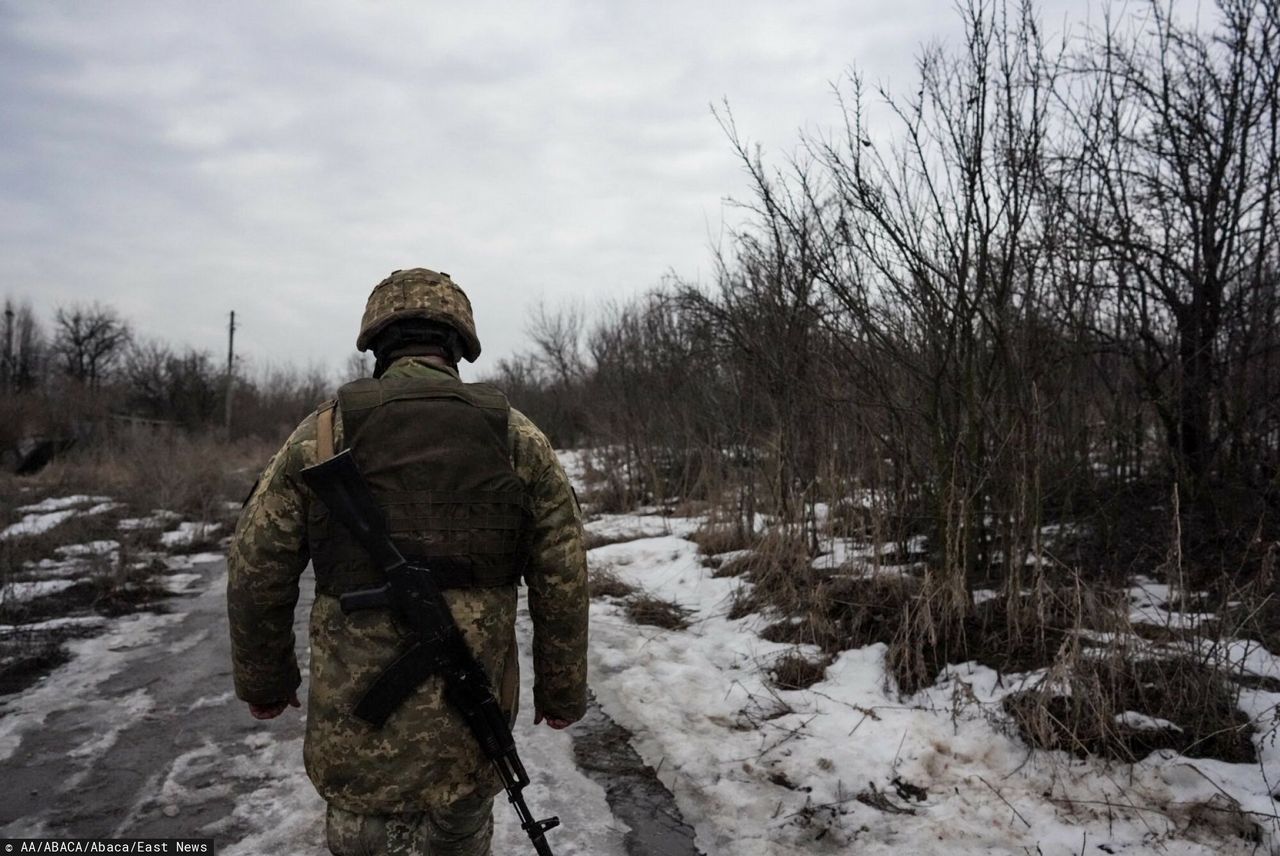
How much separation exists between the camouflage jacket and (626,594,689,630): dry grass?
13.8 ft

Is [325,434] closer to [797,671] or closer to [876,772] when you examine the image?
[876,772]

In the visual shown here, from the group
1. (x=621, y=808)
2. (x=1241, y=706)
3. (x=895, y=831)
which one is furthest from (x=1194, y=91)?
(x=621, y=808)

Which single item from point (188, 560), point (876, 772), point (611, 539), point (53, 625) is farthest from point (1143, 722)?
point (188, 560)

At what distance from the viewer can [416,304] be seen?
2.19 meters

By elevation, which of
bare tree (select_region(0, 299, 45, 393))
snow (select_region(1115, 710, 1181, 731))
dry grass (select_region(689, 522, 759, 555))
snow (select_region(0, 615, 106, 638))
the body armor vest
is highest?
bare tree (select_region(0, 299, 45, 393))

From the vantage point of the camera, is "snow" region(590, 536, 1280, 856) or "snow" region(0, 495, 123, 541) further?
"snow" region(0, 495, 123, 541)

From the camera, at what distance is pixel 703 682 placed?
491 centimetres

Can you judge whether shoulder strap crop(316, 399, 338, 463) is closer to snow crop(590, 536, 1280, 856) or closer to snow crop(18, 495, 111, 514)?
snow crop(590, 536, 1280, 856)

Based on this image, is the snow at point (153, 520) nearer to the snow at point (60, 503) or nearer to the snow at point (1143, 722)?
the snow at point (60, 503)

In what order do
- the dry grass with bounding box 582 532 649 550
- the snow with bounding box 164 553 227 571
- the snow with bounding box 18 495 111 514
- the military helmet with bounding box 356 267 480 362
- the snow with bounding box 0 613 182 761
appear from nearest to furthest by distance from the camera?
the military helmet with bounding box 356 267 480 362, the snow with bounding box 0 613 182 761, the snow with bounding box 164 553 227 571, the dry grass with bounding box 582 532 649 550, the snow with bounding box 18 495 111 514

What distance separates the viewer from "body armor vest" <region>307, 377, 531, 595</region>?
1.96m

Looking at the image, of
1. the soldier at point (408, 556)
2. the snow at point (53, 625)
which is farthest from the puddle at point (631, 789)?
the snow at point (53, 625)

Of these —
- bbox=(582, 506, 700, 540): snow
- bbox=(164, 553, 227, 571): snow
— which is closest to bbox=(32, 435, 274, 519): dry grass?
bbox=(164, 553, 227, 571): snow

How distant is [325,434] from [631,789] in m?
2.33
